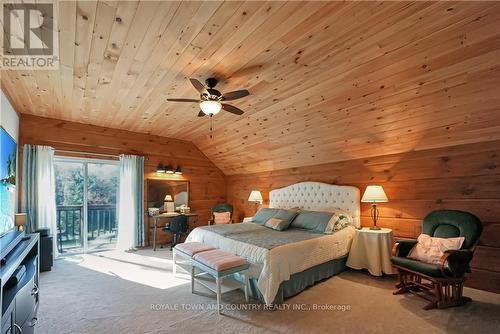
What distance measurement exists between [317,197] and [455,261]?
2482 millimetres

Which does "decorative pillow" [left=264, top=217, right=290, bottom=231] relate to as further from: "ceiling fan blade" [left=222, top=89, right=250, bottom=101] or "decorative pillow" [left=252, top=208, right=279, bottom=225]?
"ceiling fan blade" [left=222, top=89, right=250, bottom=101]

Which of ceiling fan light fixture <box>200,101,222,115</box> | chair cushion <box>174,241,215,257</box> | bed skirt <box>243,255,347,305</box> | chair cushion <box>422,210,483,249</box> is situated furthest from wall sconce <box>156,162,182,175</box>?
chair cushion <box>422,210,483,249</box>

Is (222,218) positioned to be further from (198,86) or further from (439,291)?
(439,291)

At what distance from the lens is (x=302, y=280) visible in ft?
10.7

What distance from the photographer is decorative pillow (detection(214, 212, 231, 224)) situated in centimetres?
614

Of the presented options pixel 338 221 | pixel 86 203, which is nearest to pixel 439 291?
pixel 338 221

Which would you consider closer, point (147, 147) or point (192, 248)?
point (192, 248)

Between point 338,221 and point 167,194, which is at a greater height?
point 167,194

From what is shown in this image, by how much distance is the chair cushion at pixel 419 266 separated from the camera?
107 inches

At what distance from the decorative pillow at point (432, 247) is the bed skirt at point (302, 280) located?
1071mm

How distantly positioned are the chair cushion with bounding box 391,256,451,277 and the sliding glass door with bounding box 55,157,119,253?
554 centimetres

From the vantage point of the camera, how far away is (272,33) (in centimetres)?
228

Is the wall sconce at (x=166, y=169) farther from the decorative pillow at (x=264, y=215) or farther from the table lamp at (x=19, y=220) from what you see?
the table lamp at (x=19, y=220)

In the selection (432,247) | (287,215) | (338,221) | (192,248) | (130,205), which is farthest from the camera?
(130,205)
